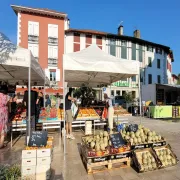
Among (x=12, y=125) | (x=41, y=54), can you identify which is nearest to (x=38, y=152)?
(x=12, y=125)

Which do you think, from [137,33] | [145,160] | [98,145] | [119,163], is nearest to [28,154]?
[98,145]

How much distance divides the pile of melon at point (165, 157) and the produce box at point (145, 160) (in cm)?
14

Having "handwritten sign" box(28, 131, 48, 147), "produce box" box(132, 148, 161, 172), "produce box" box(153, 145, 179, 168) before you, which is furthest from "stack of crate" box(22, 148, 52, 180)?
"produce box" box(153, 145, 179, 168)

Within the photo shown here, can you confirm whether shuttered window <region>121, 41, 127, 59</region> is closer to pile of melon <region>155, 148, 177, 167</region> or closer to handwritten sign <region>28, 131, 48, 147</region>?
pile of melon <region>155, 148, 177, 167</region>

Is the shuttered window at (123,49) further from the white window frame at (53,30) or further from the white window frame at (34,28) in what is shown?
the white window frame at (34,28)

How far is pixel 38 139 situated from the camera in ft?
12.0

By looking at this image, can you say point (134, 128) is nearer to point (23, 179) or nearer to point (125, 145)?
point (125, 145)

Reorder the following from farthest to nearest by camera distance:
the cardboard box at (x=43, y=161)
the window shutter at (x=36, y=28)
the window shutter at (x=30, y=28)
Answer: the window shutter at (x=36, y=28) < the window shutter at (x=30, y=28) < the cardboard box at (x=43, y=161)

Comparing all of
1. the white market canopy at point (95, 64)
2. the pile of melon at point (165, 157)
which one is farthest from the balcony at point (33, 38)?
the pile of melon at point (165, 157)

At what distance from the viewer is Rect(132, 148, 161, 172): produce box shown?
3748 millimetres

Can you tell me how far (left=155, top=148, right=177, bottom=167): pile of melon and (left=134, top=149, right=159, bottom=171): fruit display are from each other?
17cm

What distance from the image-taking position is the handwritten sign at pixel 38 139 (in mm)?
3589

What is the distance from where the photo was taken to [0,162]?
14.1ft

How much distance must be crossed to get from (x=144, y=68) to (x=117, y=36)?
26.9 feet
